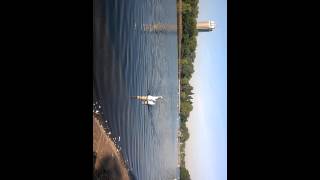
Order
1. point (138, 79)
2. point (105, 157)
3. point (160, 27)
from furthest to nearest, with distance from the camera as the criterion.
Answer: point (160, 27)
point (138, 79)
point (105, 157)

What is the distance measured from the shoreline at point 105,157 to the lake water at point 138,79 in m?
0.07

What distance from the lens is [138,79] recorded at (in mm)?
1996

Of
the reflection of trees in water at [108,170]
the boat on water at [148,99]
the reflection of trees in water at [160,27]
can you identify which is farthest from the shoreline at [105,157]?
the reflection of trees in water at [160,27]

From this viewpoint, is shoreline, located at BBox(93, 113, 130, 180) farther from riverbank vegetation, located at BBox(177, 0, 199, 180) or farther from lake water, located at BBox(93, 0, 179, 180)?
riverbank vegetation, located at BBox(177, 0, 199, 180)

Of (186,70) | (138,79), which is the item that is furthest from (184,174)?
(138,79)

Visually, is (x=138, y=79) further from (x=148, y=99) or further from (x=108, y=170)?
(x=108, y=170)

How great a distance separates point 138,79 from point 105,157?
873 millimetres

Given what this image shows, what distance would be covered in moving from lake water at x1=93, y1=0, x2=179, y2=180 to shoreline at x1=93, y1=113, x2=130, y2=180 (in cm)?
7

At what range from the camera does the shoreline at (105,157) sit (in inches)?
39.7

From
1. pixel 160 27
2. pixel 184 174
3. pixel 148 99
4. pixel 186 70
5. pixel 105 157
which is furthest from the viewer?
pixel 186 70

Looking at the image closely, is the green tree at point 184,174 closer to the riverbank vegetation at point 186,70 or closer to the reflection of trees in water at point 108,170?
the riverbank vegetation at point 186,70
